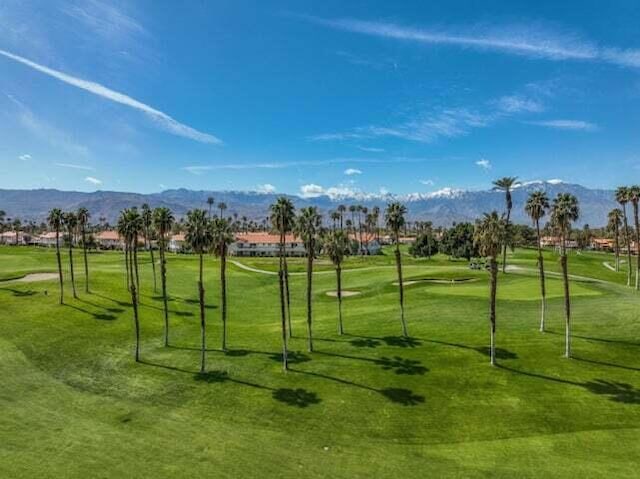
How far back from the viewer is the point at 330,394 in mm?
41438

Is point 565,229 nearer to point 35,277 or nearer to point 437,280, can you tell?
point 437,280

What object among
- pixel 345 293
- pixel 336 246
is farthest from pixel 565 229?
pixel 345 293

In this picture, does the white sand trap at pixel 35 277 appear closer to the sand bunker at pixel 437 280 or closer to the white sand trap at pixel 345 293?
the white sand trap at pixel 345 293

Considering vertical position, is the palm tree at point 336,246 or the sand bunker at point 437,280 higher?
the palm tree at point 336,246

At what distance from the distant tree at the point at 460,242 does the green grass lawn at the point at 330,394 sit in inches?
3104

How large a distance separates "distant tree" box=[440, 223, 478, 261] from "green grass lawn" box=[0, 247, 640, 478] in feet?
259

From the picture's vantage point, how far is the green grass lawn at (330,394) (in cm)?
2988

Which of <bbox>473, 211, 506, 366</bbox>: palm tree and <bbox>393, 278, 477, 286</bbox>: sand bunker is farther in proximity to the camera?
<bbox>393, 278, 477, 286</bbox>: sand bunker

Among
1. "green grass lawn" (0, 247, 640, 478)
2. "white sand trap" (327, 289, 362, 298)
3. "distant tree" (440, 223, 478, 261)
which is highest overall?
"distant tree" (440, 223, 478, 261)

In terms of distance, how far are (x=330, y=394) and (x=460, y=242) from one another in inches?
4724

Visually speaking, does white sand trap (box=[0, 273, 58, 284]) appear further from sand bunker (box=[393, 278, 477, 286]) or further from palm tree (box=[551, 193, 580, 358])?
palm tree (box=[551, 193, 580, 358])

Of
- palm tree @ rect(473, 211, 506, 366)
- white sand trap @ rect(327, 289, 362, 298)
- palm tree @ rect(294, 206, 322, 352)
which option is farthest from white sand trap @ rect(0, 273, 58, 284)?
palm tree @ rect(473, 211, 506, 366)

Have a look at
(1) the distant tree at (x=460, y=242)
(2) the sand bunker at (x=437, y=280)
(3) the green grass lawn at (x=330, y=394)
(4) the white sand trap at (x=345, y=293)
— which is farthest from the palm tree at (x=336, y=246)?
(1) the distant tree at (x=460, y=242)

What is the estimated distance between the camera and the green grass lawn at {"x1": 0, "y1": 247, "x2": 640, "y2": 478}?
29875mm
